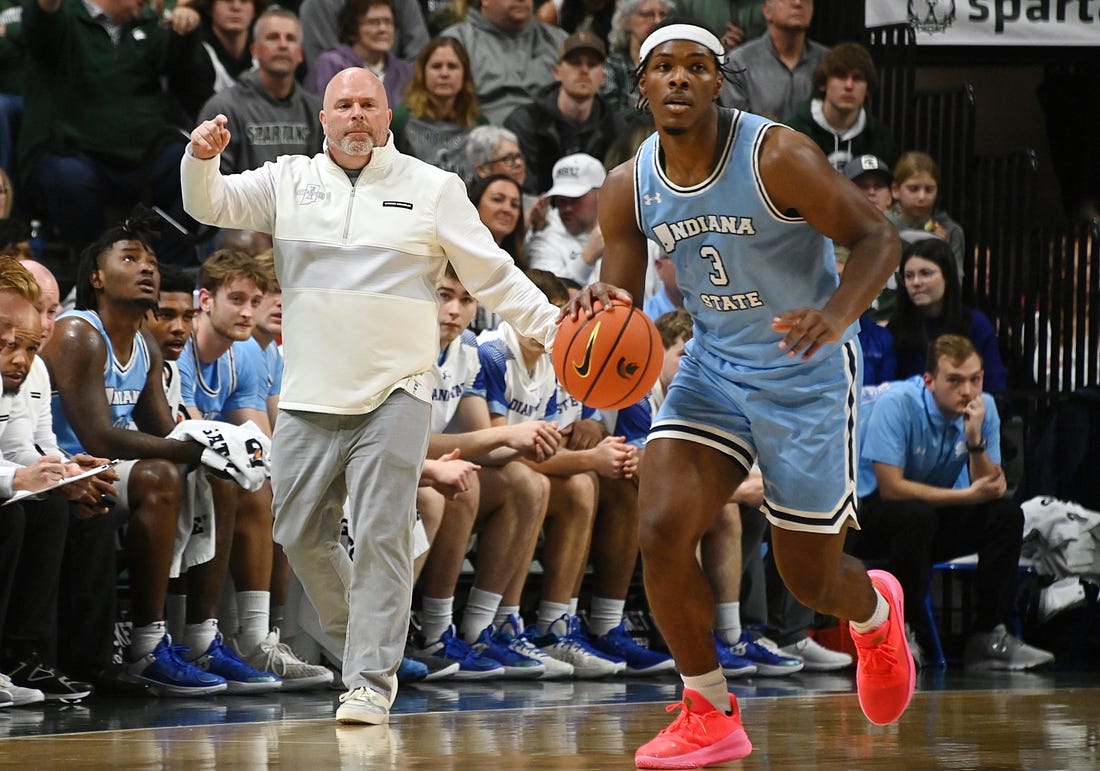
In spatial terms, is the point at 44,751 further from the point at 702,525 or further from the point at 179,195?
the point at 179,195

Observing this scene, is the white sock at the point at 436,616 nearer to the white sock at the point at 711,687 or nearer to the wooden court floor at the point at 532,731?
the wooden court floor at the point at 532,731

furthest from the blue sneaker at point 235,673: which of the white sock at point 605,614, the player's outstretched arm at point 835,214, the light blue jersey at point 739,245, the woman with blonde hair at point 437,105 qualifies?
the woman with blonde hair at point 437,105

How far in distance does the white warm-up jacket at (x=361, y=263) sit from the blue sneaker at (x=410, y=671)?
1.66m

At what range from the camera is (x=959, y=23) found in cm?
1023

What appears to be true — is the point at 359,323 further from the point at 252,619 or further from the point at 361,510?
the point at 252,619

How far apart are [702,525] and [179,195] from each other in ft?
14.6

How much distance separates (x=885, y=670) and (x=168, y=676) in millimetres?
2663

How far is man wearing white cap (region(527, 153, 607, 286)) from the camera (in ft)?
27.4

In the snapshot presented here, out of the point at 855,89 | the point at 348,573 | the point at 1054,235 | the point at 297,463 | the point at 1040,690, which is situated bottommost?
the point at 1040,690

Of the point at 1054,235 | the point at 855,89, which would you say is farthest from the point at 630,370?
the point at 1054,235

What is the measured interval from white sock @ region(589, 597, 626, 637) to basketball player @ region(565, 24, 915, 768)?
112 inches

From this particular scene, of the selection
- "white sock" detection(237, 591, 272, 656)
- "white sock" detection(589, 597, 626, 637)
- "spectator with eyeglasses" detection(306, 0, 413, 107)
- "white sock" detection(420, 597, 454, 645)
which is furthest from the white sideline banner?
"white sock" detection(237, 591, 272, 656)

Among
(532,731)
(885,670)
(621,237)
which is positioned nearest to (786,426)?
(621,237)

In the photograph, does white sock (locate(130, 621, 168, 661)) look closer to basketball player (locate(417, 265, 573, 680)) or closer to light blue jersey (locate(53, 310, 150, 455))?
light blue jersey (locate(53, 310, 150, 455))
